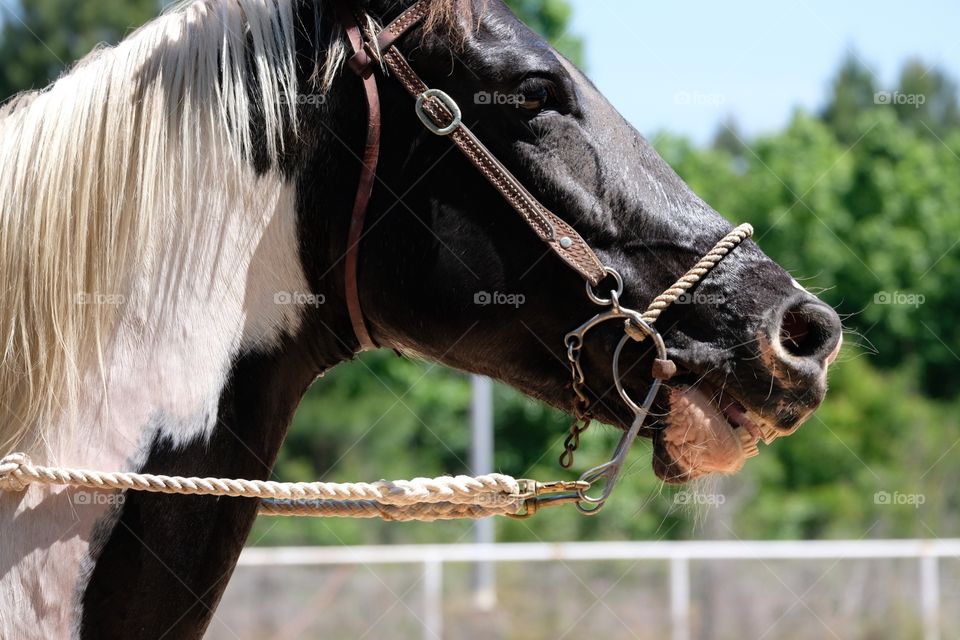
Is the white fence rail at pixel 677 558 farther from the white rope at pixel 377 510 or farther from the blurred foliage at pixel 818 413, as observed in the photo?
the white rope at pixel 377 510

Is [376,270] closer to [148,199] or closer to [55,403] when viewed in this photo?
[148,199]

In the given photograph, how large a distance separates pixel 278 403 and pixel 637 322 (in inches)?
34.0

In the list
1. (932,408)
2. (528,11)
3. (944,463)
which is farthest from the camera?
(932,408)

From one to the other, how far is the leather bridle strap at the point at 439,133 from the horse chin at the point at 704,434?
0.36m

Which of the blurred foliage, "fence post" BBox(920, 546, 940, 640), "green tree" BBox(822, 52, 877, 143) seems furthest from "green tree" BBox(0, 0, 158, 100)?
"green tree" BBox(822, 52, 877, 143)

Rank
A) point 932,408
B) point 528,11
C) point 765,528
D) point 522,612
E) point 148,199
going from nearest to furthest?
point 148,199 < point 522,612 < point 528,11 < point 765,528 < point 932,408

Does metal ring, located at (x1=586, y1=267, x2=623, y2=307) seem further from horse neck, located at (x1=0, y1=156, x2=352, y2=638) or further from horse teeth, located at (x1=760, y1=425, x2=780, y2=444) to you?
horse neck, located at (x1=0, y1=156, x2=352, y2=638)

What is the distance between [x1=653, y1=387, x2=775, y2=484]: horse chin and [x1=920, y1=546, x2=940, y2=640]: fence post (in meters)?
8.54

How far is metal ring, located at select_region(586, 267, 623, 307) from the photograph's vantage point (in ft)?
7.41

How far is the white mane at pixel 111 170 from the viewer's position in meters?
2.07

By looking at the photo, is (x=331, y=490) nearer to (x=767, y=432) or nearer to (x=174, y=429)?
(x=174, y=429)

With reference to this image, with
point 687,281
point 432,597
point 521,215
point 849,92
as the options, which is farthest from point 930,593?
point 849,92

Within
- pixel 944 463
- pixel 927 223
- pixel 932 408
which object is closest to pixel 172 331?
pixel 944 463

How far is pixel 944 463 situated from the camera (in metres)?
18.9
